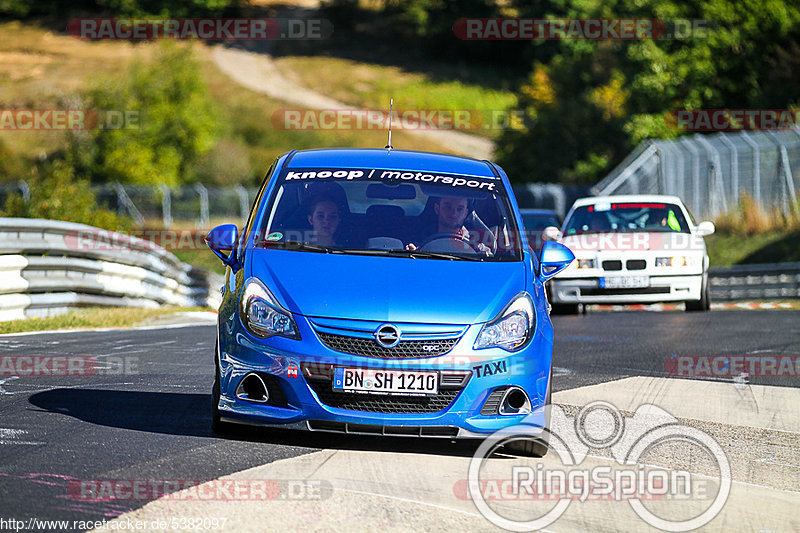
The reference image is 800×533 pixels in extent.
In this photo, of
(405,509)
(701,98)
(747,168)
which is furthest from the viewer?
(701,98)

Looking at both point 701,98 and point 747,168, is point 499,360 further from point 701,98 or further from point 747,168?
point 701,98

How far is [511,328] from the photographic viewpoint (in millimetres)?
6523

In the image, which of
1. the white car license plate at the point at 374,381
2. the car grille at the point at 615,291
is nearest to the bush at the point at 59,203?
the car grille at the point at 615,291

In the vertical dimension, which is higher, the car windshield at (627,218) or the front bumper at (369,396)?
the car windshield at (627,218)

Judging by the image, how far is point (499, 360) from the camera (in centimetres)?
640

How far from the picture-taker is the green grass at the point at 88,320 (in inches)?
533

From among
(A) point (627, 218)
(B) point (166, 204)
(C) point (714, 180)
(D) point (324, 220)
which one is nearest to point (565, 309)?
(A) point (627, 218)

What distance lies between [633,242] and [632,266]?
1.36 ft

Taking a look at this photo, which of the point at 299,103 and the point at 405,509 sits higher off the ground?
the point at 299,103

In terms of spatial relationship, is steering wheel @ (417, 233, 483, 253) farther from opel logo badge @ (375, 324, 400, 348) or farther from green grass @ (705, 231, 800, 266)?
green grass @ (705, 231, 800, 266)

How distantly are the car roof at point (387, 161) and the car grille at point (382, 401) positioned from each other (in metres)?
2.02

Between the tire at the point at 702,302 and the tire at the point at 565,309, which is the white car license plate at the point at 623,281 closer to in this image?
the tire at the point at 565,309

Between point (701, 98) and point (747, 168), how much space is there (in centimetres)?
1289

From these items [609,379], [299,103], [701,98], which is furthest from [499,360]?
[299,103]
